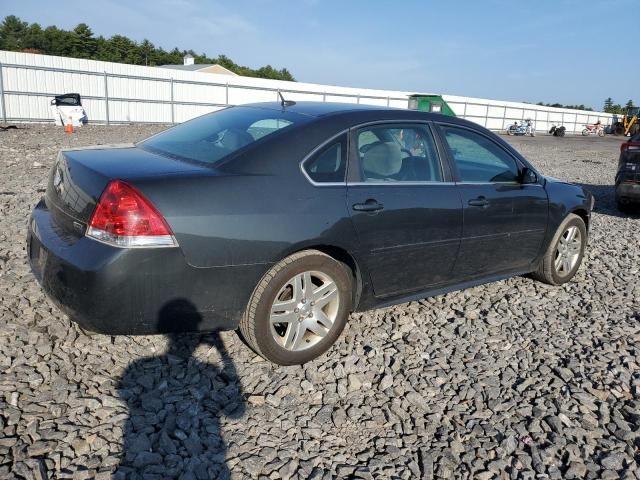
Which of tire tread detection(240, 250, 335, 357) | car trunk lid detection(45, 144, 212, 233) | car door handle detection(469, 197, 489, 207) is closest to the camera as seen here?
car trunk lid detection(45, 144, 212, 233)

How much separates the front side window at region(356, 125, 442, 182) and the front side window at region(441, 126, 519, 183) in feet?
0.76

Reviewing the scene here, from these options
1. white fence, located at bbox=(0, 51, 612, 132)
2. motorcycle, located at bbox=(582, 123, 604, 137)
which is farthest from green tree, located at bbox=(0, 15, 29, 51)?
motorcycle, located at bbox=(582, 123, 604, 137)

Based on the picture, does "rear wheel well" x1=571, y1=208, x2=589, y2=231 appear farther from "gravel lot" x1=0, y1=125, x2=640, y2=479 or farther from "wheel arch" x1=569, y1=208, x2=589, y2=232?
"gravel lot" x1=0, y1=125, x2=640, y2=479

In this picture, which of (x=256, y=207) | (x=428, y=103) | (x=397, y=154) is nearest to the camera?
(x=256, y=207)

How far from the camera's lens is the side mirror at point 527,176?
4.27 meters

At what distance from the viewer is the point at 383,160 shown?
3.44 meters

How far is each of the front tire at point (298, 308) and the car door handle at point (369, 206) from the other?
35 cm

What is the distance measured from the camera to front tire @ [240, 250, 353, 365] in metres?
2.89

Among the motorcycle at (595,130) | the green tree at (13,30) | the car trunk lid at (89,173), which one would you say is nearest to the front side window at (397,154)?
the car trunk lid at (89,173)

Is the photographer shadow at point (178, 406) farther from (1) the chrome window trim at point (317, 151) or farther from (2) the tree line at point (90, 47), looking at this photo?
(2) the tree line at point (90, 47)

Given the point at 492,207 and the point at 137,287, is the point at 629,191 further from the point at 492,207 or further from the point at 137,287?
the point at 137,287

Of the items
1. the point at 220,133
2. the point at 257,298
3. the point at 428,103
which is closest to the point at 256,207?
the point at 257,298

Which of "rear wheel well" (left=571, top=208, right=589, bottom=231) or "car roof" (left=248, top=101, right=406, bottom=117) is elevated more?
"car roof" (left=248, top=101, right=406, bottom=117)

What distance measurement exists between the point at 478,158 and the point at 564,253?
1571mm
